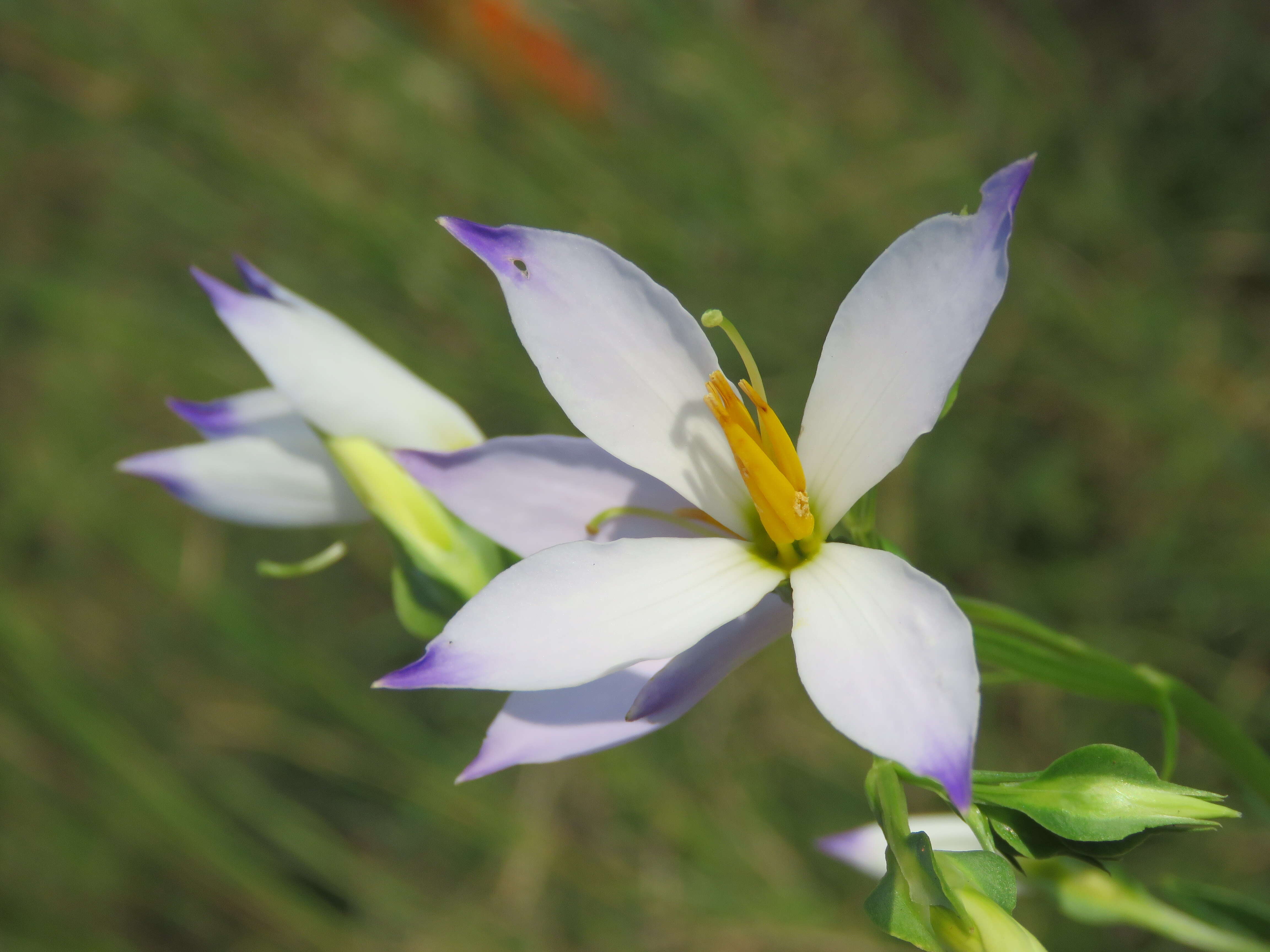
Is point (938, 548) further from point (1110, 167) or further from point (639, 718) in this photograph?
point (639, 718)

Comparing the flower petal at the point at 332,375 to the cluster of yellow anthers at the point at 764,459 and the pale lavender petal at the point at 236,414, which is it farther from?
the cluster of yellow anthers at the point at 764,459

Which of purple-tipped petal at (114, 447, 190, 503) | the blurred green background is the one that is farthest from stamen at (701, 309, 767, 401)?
the blurred green background

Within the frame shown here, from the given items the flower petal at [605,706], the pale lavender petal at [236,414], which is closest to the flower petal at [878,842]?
the flower petal at [605,706]

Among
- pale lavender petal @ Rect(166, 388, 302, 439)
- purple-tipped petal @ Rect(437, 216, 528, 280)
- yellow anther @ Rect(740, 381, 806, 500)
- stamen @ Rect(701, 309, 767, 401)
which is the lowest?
pale lavender petal @ Rect(166, 388, 302, 439)

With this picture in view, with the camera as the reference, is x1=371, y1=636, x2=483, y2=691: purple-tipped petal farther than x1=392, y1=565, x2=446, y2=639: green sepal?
No

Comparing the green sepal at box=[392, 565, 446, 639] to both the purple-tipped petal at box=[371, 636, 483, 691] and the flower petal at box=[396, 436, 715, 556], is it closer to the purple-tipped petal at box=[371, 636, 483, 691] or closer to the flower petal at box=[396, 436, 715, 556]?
the flower petal at box=[396, 436, 715, 556]

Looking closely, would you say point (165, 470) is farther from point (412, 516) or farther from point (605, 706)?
point (605, 706)
